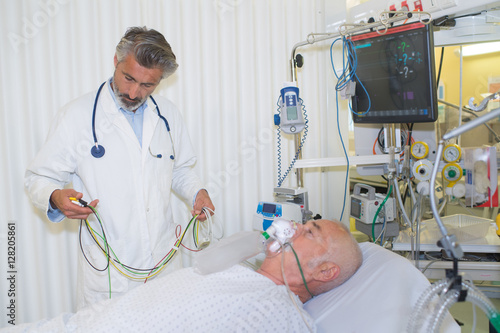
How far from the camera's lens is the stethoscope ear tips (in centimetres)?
182

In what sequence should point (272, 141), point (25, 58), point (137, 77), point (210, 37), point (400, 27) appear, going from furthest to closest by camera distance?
point (272, 141) < point (210, 37) < point (25, 58) < point (400, 27) < point (137, 77)

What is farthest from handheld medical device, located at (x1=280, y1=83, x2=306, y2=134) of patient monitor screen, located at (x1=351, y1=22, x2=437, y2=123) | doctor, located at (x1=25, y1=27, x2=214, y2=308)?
doctor, located at (x1=25, y1=27, x2=214, y2=308)

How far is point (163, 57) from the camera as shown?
1.81 meters

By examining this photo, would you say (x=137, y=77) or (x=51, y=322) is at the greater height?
(x=137, y=77)

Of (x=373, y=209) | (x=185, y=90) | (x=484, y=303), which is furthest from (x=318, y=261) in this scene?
(x=185, y=90)

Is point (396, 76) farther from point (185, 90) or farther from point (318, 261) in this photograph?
point (185, 90)

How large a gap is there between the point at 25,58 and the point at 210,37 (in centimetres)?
105

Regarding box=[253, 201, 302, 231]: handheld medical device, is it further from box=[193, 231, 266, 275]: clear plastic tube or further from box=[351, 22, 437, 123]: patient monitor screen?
box=[351, 22, 437, 123]: patient monitor screen

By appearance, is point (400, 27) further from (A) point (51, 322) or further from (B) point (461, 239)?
(A) point (51, 322)

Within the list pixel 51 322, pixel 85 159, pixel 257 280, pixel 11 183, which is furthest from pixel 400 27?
pixel 11 183

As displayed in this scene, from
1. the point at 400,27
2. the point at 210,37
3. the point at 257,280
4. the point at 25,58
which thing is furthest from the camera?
the point at 210,37

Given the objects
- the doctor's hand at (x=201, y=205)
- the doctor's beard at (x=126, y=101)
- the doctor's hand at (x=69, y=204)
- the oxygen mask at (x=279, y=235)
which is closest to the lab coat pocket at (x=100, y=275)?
the doctor's hand at (x=69, y=204)

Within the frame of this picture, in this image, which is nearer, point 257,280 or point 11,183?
point 257,280

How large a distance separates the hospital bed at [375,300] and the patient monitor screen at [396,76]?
844 mm
